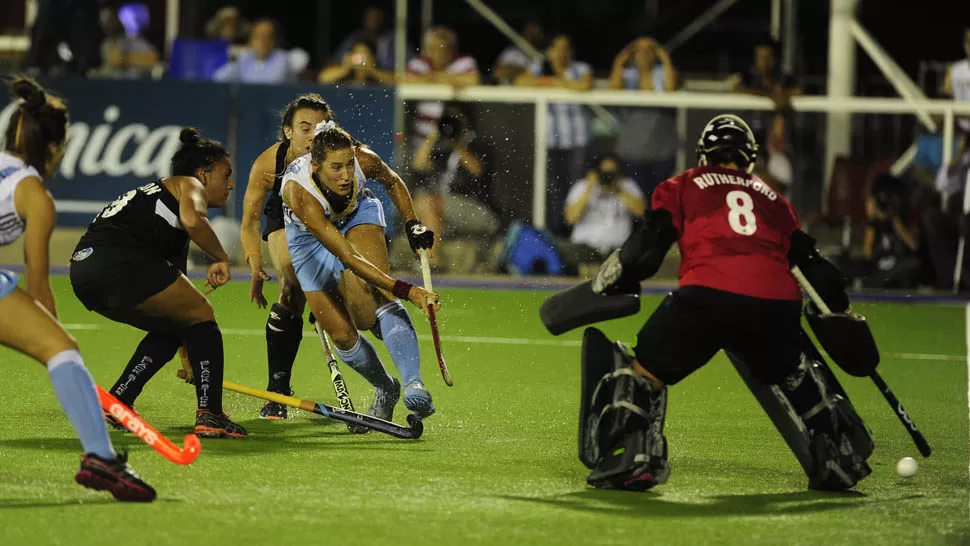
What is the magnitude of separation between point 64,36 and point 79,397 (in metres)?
12.1

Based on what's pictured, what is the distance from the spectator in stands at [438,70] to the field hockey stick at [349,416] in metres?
8.59

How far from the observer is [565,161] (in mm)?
17047

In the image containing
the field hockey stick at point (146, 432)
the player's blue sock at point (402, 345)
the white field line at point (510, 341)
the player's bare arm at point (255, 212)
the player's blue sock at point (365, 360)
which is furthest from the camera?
the white field line at point (510, 341)

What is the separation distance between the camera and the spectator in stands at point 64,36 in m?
17.3

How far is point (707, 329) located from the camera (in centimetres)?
686

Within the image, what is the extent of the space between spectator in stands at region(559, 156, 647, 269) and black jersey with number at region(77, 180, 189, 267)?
831cm

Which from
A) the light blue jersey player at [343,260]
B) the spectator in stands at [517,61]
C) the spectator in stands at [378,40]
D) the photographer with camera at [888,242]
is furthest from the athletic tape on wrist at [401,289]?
the spectator in stands at [378,40]

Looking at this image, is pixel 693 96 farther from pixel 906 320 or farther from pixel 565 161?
pixel 906 320

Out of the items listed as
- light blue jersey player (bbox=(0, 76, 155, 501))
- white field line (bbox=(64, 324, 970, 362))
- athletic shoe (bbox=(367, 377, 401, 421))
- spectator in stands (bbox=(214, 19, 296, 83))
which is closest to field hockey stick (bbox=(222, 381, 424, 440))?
athletic shoe (bbox=(367, 377, 401, 421))

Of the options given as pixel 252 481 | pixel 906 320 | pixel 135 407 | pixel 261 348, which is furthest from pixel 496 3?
pixel 252 481

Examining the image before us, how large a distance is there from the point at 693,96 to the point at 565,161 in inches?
56.1

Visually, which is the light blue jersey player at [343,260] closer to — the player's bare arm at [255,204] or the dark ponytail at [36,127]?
the player's bare arm at [255,204]

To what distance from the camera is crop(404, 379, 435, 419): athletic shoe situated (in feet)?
26.5

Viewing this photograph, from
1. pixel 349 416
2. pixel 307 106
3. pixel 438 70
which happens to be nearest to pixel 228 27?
pixel 438 70
